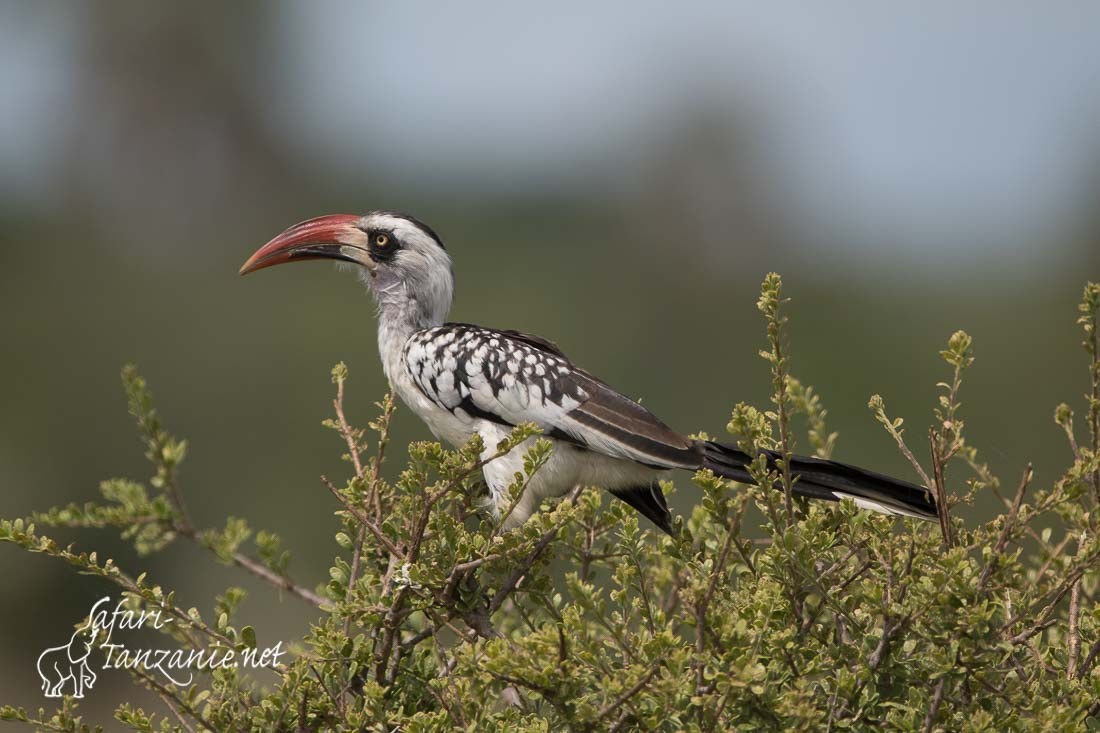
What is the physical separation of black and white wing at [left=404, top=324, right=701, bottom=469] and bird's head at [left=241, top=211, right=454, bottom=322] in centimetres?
27

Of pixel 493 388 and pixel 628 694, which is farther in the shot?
pixel 493 388

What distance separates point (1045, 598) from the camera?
2.38m

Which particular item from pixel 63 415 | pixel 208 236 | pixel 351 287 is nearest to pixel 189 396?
pixel 63 415

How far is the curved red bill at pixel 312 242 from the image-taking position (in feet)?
13.4

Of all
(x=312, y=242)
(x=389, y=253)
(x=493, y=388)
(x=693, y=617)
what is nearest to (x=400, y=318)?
(x=389, y=253)

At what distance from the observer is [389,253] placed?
426 cm

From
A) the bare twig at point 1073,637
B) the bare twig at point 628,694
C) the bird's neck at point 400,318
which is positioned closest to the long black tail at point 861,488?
the bare twig at point 1073,637

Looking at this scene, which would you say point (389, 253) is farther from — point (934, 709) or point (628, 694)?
point (934, 709)

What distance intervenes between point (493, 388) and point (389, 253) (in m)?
0.76

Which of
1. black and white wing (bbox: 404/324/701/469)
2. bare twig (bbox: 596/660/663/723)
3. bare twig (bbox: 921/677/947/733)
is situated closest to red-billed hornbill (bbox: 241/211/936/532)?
black and white wing (bbox: 404/324/701/469)

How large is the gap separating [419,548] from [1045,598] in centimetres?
121

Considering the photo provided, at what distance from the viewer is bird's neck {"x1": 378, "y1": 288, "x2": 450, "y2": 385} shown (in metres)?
4.12

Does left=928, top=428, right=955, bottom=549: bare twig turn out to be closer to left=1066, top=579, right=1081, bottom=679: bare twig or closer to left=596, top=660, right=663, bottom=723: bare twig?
left=1066, top=579, right=1081, bottom=679: bare twig

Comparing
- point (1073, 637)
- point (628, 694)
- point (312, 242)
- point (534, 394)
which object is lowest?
point (628, 694)
